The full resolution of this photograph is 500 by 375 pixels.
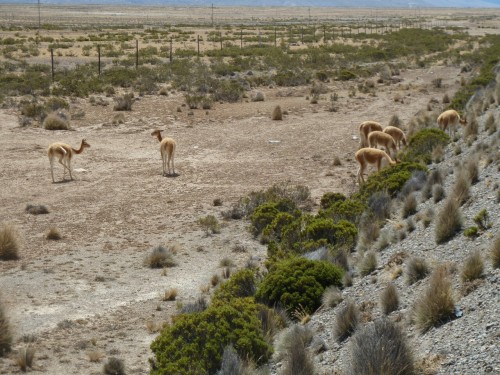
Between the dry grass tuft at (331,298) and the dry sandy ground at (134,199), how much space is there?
102 inches

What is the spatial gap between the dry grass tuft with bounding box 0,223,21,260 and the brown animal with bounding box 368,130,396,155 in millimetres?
10048

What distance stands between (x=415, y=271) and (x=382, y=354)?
3.07 m

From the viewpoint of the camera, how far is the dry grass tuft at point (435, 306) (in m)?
8.31

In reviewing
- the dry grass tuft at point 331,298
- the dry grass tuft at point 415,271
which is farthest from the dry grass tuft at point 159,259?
the dry grass tuft at point 415,271

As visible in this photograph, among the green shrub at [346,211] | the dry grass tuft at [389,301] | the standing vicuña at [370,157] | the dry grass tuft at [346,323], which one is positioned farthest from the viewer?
the standing vicuña at [370,157]

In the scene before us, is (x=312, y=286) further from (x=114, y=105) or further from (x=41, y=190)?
(x=114, y=105)

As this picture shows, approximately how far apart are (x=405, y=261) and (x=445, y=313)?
7.73ft

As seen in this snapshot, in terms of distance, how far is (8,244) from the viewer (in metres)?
14.0

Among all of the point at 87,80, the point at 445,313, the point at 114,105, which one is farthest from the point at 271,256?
the point at 87,80

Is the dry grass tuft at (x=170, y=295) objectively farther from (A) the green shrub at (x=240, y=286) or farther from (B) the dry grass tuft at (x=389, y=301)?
(B) the dry grass tuft at (x=389, y=301)

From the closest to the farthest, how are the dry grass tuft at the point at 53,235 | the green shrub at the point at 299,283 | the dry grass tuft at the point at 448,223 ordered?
the green shrub at the point at 299,283 < the dry grass tuft at the point at 448,223 < the dry grass tuft at the point at 53,235

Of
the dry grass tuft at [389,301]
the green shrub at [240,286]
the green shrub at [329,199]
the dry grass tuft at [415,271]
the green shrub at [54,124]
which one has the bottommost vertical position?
the green shrub at [240,286]

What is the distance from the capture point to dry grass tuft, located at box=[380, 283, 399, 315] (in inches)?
365

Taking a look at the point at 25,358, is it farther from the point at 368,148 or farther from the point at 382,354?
the point at 368,148
